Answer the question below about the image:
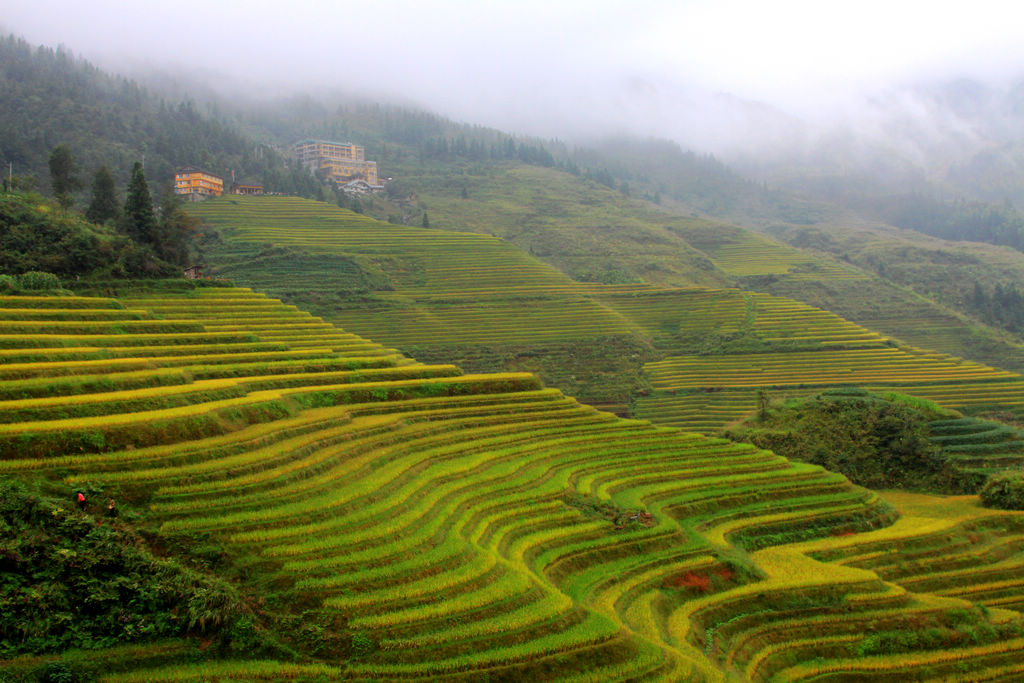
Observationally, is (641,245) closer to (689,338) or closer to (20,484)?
(689,338)

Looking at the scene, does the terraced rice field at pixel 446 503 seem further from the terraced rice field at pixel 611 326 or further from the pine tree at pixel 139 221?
the terraced rice field at pixel 611 326

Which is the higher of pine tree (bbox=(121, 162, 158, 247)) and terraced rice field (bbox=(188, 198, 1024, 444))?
pine tree (bbox=(121, 162, 158, 247))

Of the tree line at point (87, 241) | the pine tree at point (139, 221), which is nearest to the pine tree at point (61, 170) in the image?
the tree line at point (87, 241)

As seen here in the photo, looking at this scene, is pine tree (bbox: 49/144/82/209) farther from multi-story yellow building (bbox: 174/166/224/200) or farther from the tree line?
multi-story yellow building (bbox: 174/166/224/200)

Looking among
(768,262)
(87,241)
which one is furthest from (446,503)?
(768,262)

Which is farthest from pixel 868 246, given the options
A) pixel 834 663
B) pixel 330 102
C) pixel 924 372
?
pixel 330 102

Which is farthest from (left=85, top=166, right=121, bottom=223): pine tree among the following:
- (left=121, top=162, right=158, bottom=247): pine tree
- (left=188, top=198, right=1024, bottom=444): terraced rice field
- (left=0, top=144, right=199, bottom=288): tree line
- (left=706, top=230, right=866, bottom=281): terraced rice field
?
(left=706, top=230, right=866, bottom=281): terraced rice field
